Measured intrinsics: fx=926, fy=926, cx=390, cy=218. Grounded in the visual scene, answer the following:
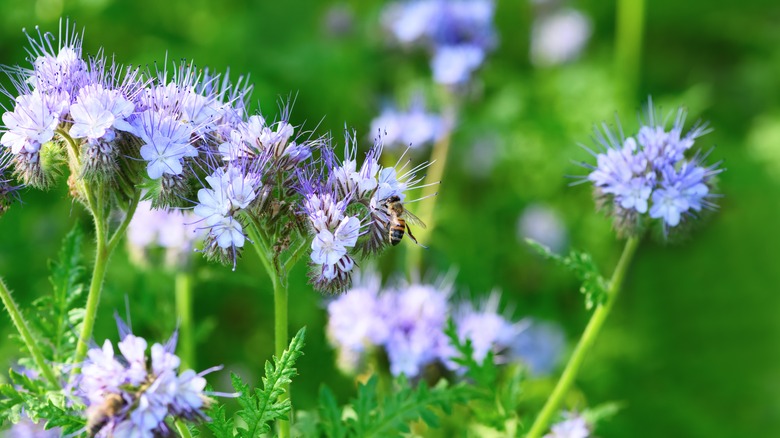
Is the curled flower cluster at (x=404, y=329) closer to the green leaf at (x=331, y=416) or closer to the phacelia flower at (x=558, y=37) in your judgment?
the green leaf at (x=331, y=416)

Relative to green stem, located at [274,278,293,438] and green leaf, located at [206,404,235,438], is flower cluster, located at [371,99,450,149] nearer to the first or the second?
green stem, located at [274,278,293,438]

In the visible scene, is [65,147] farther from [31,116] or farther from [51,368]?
[51,368]

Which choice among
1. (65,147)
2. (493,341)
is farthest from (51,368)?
(493,341)

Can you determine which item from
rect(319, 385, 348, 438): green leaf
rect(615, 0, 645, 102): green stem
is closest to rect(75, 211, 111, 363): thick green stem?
rect(319, 385, 348, 438): green leaf

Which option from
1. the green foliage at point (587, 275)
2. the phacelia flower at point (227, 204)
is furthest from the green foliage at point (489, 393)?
the phacelia flower at point (227, 204)

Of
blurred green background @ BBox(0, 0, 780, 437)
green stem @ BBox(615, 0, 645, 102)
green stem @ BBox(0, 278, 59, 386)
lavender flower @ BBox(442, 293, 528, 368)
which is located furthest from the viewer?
green stem @ BBox(615, 0, 645, 102)

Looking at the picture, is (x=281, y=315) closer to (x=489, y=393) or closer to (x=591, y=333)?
(x=489, y=393)
